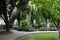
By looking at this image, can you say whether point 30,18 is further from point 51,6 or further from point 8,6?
point 51,6

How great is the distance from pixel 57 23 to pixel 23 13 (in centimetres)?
1471

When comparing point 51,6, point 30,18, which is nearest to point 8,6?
point 30,18

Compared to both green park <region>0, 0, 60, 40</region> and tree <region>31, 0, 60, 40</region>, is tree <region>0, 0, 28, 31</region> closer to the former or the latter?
green park <region>0, 0, 60, 40</region>

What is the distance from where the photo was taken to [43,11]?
17.2 meters

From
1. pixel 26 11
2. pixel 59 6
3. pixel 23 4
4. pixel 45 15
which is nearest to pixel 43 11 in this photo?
pixel 45 15

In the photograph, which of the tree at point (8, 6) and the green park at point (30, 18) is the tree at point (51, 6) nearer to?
the green park at point (30, 18)

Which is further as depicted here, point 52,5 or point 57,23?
point 57,23

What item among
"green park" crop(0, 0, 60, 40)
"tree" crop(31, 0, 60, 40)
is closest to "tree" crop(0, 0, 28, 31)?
"green park" crop(0, 0, 60, 40)

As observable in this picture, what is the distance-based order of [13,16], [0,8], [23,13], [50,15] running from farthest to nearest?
[23,13] < [13,16] < [0,8] < [50,15]

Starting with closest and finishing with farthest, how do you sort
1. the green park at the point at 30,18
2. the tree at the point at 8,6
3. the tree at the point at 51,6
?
the tree at the point at 51,6
the green park at the point at 30,18
the tree at the point at 8,6

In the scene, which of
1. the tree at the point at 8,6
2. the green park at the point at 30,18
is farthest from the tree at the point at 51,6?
the tree at the point at 8,6

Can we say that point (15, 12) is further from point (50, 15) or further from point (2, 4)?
point (50, 15)

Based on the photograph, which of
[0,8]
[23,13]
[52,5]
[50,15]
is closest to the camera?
[52,5]

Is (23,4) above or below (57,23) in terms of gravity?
above
